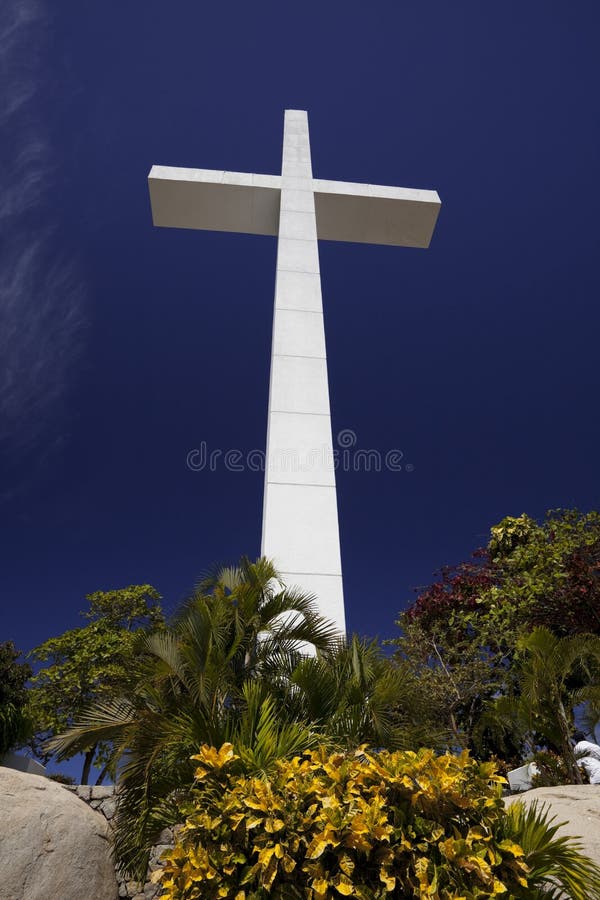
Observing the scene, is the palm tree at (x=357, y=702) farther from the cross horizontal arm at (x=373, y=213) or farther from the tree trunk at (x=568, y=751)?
the cross horizontal arm at (x=373, y=213)

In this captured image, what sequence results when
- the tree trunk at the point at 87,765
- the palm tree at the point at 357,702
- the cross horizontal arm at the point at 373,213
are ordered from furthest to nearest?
the tree trunk at the point at 87,765 < the cross horizontal arm at the point at 373,213 < the palm tree at the point at 357,702

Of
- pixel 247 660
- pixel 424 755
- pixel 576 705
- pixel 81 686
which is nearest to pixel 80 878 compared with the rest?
pixel 247 660

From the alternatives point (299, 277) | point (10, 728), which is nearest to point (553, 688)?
point (299, 277)

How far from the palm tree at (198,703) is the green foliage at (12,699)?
17.7 feet

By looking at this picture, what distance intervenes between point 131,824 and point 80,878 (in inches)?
21.3

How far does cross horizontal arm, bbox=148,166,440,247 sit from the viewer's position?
39.7 feet

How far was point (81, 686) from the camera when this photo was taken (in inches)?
→ 646

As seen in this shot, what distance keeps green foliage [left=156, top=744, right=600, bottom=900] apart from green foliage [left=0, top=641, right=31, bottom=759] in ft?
27.4

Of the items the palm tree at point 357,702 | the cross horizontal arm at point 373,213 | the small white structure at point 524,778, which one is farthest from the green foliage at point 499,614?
the cross horizontal arm at point 373,213

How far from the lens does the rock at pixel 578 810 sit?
3.91 meters

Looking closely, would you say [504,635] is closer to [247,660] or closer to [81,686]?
[247,660]

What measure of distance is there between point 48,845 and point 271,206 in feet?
37.2

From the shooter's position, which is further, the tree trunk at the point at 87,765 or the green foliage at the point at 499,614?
the tree trunk at the point at 87,765

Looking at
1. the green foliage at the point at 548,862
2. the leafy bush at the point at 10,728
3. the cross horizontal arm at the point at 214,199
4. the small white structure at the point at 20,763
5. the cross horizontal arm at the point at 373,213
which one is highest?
the cross horizontal arm at the point at 373,213
